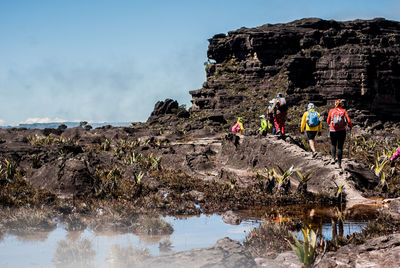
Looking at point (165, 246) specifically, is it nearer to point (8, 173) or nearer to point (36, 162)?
point (8, 173)

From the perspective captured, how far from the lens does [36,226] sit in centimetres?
942

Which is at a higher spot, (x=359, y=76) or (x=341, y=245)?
(x=359, y=76)

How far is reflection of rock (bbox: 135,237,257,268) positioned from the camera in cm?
643

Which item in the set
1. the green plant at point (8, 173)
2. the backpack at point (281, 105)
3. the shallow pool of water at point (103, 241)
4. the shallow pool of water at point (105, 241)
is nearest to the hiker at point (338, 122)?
the backpack at point (281, 105)

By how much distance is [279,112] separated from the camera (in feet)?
60.5

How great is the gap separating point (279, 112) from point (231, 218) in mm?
8731

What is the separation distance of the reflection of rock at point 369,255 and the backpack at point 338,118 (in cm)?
744

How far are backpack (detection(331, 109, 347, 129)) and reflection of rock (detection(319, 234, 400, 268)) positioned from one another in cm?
744

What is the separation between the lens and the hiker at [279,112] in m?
18.2

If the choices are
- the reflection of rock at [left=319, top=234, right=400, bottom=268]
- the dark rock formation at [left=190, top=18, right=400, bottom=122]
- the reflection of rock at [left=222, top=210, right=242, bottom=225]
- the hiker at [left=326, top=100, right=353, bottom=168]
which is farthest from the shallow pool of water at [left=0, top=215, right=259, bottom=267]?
the dark rock formation at [left=190, top=18, right=400, bottom=122]

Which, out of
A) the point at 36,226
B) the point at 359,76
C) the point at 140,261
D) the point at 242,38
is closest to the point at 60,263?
the point at 140,261

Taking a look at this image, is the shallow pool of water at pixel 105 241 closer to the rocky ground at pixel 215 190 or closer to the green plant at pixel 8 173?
the rocky ground at pixel 215 190

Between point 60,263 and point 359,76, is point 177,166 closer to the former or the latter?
point 60,263

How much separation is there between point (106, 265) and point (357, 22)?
8872 cm
